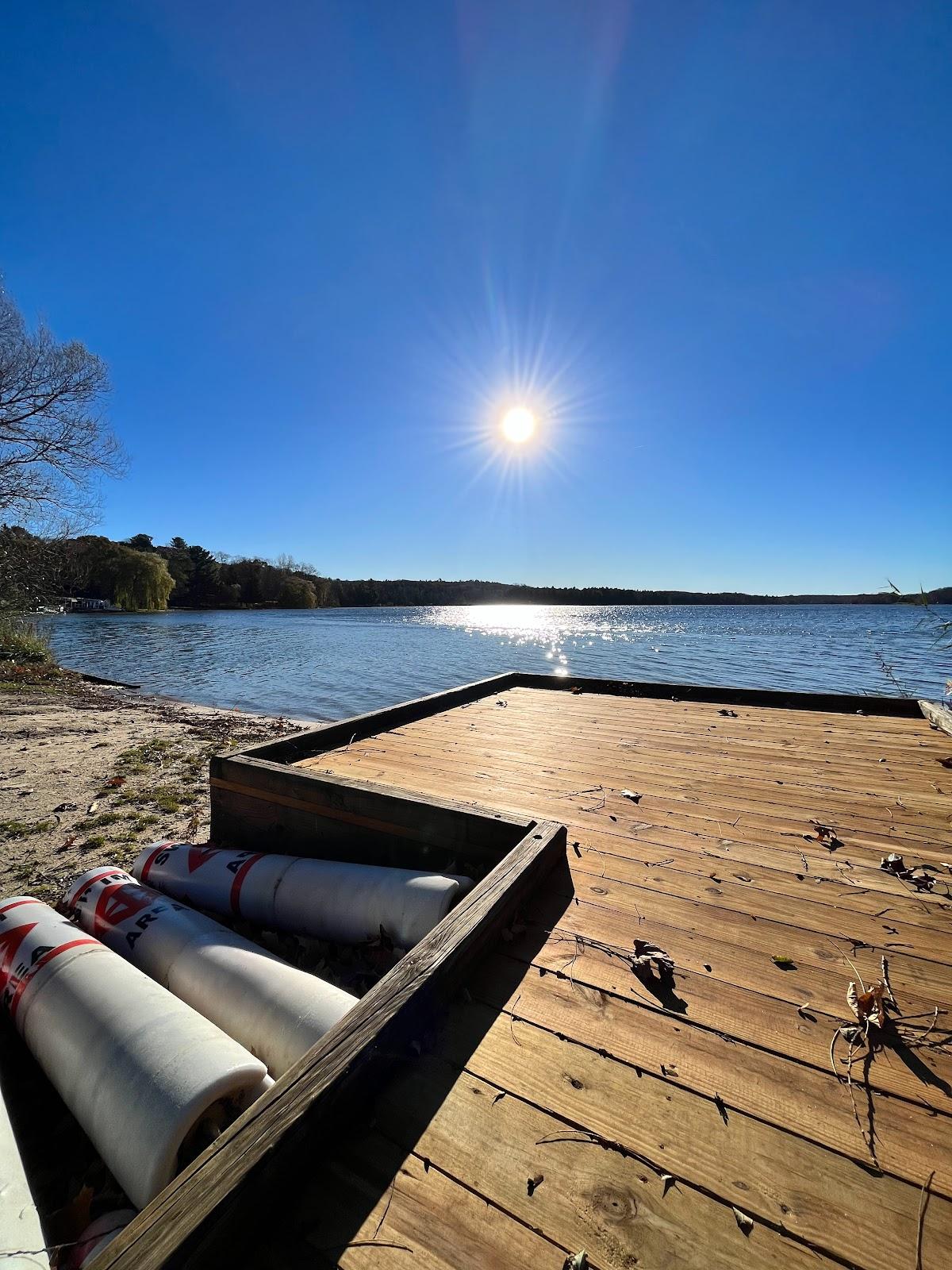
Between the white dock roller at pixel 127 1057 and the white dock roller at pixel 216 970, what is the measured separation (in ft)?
0.80

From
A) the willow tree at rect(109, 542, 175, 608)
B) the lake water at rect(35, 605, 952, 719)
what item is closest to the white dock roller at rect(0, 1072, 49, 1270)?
the lake water at rect(35, 605, 952, 719)

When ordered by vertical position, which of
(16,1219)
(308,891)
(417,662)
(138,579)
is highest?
(138,579)

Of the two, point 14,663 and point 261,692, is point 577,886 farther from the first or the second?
point 14,663

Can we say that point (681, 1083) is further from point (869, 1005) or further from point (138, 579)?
point (138, 579)

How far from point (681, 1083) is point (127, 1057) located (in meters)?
1.77

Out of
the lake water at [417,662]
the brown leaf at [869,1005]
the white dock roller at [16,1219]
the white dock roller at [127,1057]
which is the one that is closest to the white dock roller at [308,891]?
the white dock roller at [127,1057]

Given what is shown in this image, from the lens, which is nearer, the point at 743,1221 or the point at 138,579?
the point at 743,1221

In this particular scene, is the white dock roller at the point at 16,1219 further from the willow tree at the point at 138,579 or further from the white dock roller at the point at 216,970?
the willow tree at the point at 138,579

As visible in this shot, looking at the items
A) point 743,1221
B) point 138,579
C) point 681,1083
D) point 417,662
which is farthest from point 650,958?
point 138,579

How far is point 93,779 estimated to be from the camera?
6.82 metres

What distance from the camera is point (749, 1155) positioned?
128 centimetres

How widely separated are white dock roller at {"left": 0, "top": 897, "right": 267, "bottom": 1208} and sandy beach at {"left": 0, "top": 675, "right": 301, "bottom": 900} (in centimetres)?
218

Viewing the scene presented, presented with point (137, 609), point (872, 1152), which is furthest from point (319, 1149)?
point (137, 609)

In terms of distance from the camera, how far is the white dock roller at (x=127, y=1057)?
158 cm
